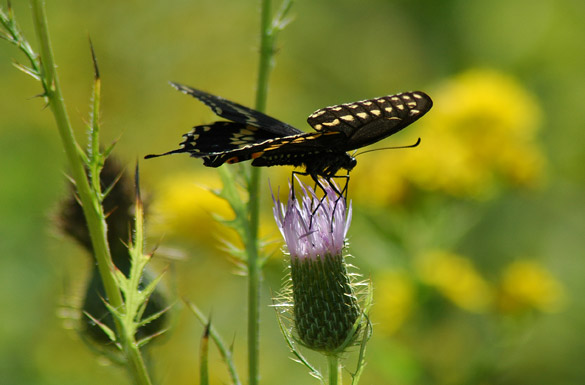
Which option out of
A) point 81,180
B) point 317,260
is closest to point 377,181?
point 317,260

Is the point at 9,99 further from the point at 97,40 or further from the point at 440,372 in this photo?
the point at 440,372

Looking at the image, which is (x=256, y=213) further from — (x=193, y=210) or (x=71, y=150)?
(x=193, y=210)

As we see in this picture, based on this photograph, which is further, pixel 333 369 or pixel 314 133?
pixel 314 133

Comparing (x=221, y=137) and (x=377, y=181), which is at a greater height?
(x=377, y=181)

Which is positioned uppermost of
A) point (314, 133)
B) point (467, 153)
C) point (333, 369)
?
point (467, 153)

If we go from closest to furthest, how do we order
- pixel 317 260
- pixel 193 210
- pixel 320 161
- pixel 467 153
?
pixel 317 260
pixel 320 161
pixel 467 153
pixel 193 210

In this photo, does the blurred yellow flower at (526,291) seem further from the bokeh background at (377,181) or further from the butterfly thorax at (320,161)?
the butterfly thorax at (320,161)

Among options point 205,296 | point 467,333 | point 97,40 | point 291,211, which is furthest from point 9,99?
point 291,211
